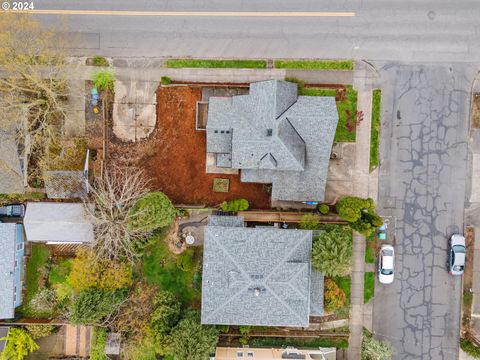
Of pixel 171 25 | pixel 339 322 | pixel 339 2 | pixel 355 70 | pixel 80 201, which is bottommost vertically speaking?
pixel 339 322

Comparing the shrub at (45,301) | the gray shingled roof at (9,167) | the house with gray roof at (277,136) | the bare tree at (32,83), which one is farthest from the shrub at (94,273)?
the house with gray roof at (277,136)

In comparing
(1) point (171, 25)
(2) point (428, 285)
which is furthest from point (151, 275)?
(2) point (428, 285)

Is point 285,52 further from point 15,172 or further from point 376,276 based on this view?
point 15,172

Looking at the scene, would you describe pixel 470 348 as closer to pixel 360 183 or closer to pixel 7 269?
pixel 360 183

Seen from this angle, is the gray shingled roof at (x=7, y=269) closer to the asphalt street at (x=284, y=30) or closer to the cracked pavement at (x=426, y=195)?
the asphalt street at (x=284, y=30)

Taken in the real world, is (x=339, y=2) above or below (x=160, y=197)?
above

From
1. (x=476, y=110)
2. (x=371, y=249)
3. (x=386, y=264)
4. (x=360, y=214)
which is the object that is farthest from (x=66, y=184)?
(x=476, y=110)

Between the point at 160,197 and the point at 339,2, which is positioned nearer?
the point at 160,197
